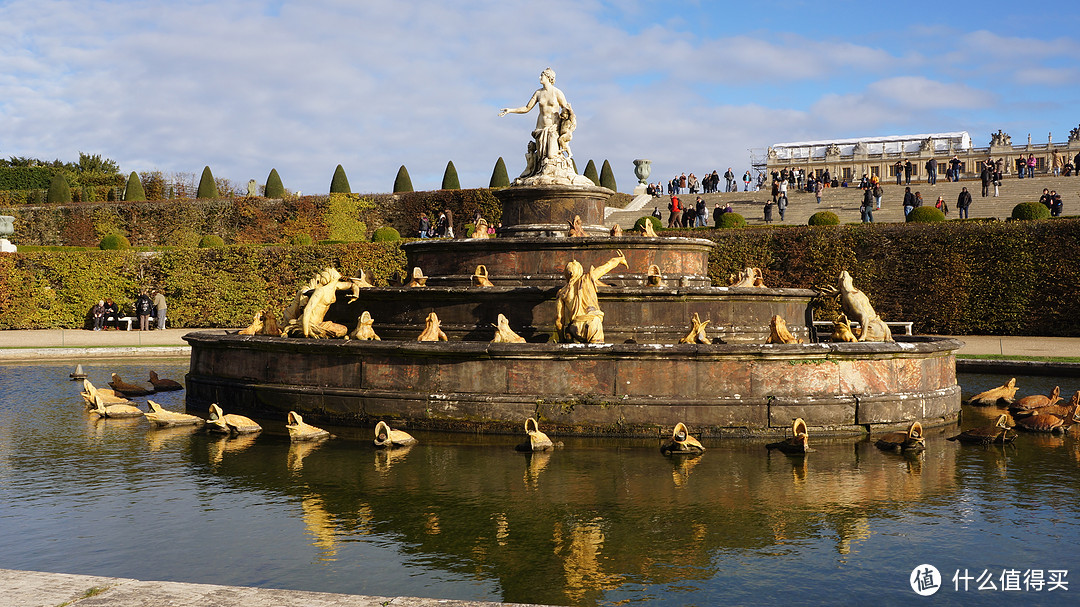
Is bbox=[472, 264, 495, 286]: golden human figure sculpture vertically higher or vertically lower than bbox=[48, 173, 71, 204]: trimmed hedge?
lower

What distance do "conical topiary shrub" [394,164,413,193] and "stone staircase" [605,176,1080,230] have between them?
1662 cm

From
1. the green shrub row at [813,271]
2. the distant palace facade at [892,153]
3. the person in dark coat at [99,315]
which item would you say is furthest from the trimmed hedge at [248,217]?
the distant palace facade at [892,153]

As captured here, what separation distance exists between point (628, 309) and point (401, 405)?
14.5 feet

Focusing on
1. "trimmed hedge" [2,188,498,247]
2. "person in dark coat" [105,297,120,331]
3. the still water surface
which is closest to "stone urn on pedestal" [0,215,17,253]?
"person in dark coat" [105,297,120,331]

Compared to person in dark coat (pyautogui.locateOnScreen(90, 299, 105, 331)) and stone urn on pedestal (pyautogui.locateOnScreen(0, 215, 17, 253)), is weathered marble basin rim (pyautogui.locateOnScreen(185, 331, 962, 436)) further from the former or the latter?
stone urn on pedestal (pyautogui.locateOnScreen(0, 215, 17, 253))

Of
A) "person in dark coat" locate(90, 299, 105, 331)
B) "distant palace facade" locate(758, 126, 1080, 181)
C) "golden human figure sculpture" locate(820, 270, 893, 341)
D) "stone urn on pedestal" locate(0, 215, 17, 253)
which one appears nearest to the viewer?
"golden human figure sculpture" locate(820, 270, 893, 341)

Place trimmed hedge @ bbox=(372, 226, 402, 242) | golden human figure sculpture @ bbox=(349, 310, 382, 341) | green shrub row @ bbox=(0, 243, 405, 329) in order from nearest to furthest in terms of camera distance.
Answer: golden human figure sculpture @ bbox=(349, 310, 382, 341) < green shrub row @ bbox=(0, 243, 405, 329) < trimmed hedge @ bbox=(372, 226, 402, 242)

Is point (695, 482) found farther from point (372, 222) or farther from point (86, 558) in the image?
point (372, 222)

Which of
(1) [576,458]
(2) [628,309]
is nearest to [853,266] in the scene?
(2) [628,309]

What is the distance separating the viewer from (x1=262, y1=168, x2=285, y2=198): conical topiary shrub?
212ft

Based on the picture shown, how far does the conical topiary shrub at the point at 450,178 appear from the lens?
201 feet

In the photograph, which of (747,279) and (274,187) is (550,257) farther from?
(274,187)

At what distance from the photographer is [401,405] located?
12.8 metres

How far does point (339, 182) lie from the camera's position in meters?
62.9
